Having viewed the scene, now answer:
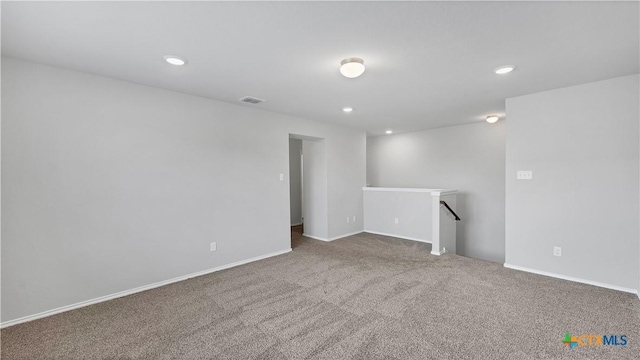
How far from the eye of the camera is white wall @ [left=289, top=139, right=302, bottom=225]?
24.0 ft

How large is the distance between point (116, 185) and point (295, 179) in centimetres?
476

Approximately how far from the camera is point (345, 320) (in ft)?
7.92

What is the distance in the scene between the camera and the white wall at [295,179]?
24.0 feet

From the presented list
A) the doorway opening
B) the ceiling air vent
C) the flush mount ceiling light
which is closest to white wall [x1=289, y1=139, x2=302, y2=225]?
the doorway opening

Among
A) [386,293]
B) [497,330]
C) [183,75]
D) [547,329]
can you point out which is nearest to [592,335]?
[547,329]

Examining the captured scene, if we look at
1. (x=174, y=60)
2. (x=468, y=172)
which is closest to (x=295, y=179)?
(x=468, y=172)

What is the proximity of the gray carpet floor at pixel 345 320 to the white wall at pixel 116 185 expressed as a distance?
37cm

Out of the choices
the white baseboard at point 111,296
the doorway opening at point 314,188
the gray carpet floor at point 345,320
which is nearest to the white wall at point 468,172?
the gray carpet floor at point 345,320

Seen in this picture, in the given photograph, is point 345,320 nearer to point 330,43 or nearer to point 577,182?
point 330,43

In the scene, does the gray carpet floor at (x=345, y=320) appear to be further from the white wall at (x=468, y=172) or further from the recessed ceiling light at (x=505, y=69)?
the recessed ceiling light at (x=505, y=69)

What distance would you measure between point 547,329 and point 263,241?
3557 mm

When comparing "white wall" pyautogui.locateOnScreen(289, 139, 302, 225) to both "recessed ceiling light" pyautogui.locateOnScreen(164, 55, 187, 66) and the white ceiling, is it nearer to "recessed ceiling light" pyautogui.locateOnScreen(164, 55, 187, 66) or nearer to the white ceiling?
the white ceiling

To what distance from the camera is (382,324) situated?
234 cm

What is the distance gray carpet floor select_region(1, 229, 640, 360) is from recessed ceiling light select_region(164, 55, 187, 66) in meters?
2.45
